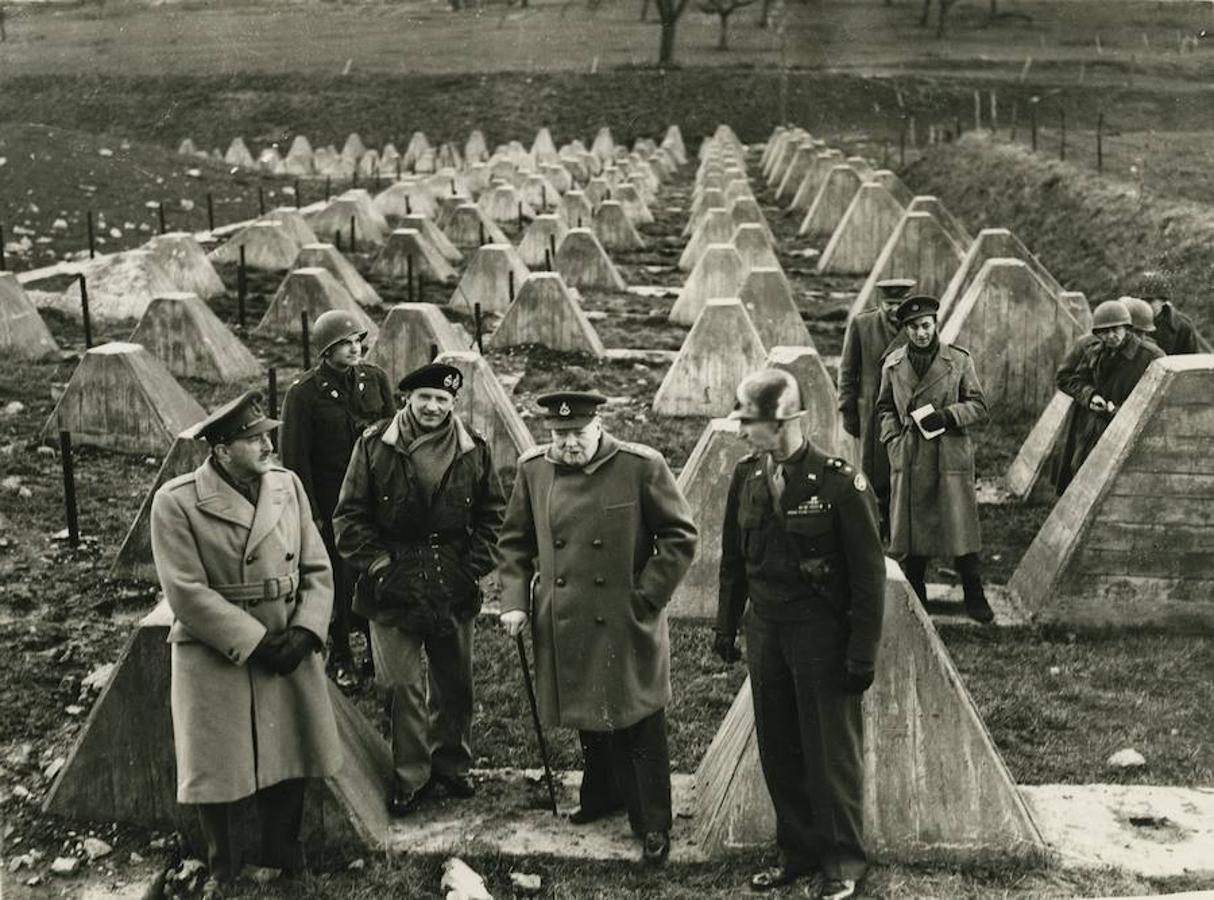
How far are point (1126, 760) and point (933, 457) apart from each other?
212 centimetres

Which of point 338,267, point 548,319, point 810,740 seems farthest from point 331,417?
point 338,267

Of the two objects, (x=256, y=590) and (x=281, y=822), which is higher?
(x=256, y=590)

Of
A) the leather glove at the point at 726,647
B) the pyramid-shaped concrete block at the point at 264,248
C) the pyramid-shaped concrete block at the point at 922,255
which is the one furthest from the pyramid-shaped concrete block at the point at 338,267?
the leather glove at the point at 726,647

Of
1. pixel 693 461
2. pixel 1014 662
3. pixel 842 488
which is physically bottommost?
pixel 1014 662

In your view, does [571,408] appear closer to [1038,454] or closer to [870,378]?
[870,378]

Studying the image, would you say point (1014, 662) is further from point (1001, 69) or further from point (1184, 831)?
point (1001, 69)

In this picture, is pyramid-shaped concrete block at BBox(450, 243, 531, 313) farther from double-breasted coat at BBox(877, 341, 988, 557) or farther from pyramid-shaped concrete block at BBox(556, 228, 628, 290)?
double-breasted coat at BBox(877, 341, 988, 557)

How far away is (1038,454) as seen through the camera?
407 inches

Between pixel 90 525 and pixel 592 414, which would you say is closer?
pixel 592 414

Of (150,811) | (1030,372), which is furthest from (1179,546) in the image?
(150,811)

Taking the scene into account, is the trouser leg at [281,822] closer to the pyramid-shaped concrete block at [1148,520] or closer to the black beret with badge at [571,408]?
the black beret with badge at [571,408]

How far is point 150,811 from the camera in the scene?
5.64 m

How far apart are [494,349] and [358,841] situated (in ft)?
32.2

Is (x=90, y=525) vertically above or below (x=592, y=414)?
below
